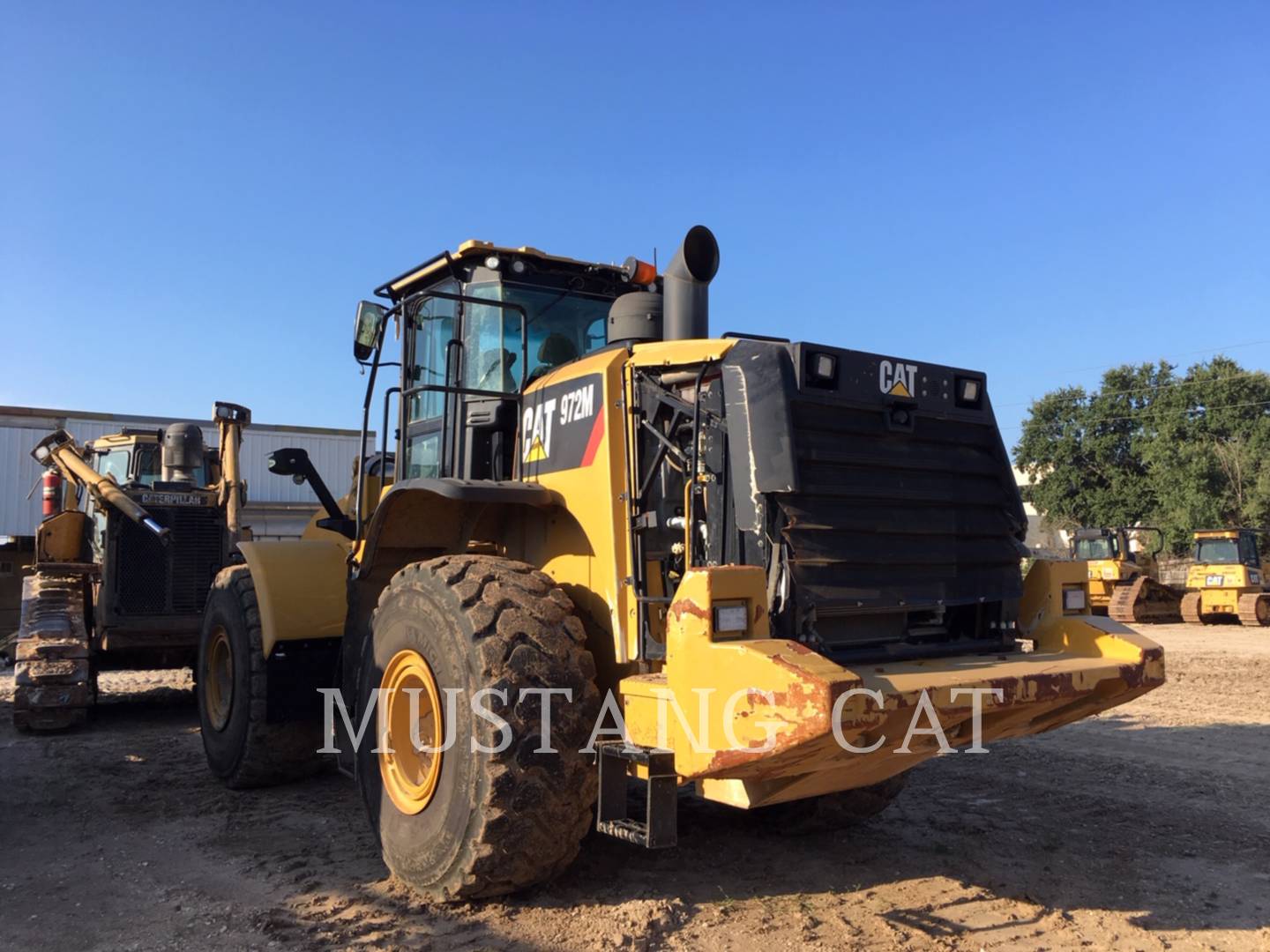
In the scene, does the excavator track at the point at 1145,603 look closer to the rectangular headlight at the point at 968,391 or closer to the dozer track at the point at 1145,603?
the dozer track at the point at 1145,603

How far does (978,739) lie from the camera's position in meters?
4.16

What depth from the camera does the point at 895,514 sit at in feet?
14.9

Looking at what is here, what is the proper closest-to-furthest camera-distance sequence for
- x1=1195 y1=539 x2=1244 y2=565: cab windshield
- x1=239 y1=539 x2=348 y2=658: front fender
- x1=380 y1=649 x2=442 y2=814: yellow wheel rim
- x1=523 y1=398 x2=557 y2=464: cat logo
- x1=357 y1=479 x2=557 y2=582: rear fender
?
1. x1=380 y1=649 x2=442 y2=814: yellow wheel rim
2. x1=523 y1=398 x2=557 y2=464: cat logo
3. x1=357 y1=479 x2=557 y2=582: rear fender
4. x1=239 y1=539 x2=348 y2=658: front fender
5. x1=1195 y1=539 x2=1244 y2=565: cab windshield

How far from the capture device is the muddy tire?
560 centimetres

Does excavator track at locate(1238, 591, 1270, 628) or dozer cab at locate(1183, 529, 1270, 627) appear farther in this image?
dozer cab at locate(1183, 529, 1270, 627)

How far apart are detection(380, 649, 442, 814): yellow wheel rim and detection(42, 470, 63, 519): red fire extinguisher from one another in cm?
833

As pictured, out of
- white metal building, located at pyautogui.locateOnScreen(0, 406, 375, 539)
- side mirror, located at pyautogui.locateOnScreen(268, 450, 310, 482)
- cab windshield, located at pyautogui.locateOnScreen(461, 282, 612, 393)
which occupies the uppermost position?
white metal building, located at pyautogui.locateOnScreen(0, 406, 375, 539)

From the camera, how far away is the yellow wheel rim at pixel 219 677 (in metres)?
7.04

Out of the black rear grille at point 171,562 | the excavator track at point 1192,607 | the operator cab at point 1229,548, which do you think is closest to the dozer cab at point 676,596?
the black rear grille at point 171,562

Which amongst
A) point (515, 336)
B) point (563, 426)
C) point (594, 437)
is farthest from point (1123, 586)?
point (594, 437)

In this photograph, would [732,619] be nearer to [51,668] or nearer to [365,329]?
[365,329]

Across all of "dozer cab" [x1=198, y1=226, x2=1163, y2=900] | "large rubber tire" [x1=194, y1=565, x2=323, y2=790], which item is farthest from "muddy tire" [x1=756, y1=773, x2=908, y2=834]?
"large rubber tire" [x1=194, y1=565, x2=323, y2=790]

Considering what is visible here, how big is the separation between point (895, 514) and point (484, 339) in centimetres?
251

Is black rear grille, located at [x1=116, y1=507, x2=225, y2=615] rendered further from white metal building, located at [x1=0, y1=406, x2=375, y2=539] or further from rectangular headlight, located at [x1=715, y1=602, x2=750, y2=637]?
white metal building, located at [x1=0, y1=406, x2=375, y2=539]
